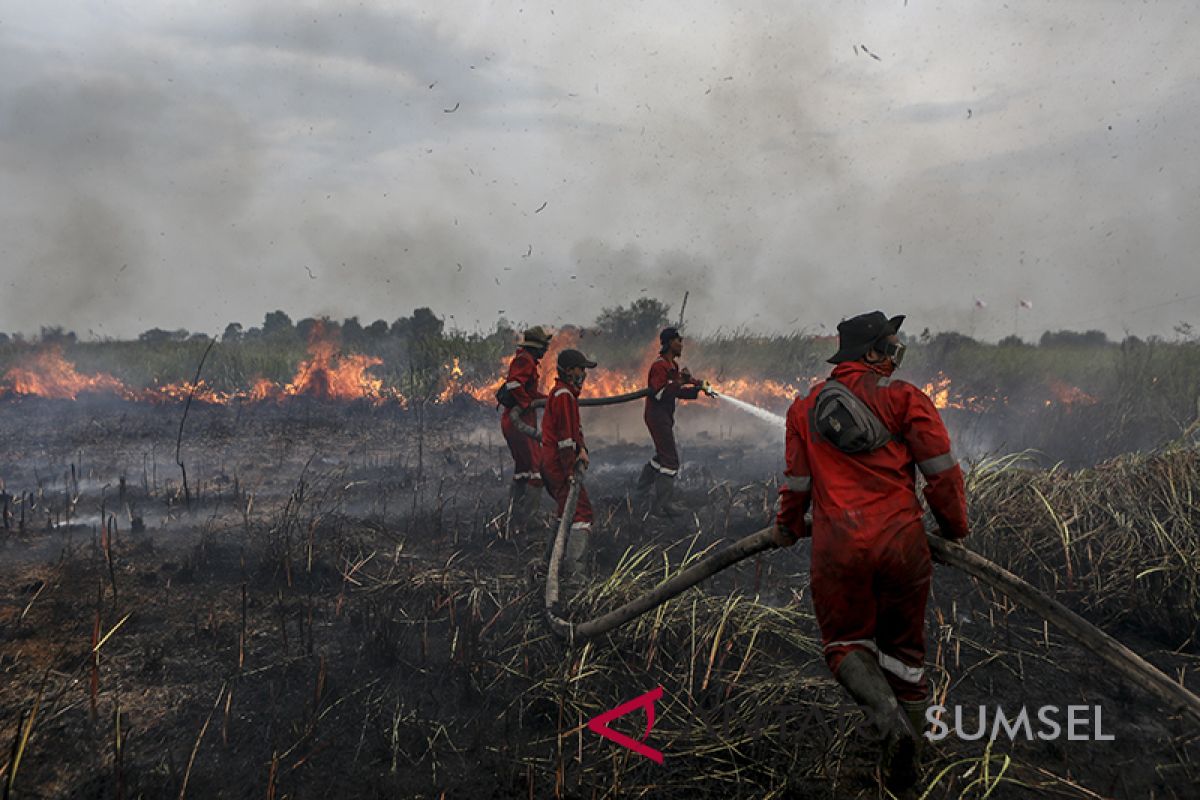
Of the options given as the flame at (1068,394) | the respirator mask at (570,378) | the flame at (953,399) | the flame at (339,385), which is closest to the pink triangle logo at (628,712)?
the respirator mask at (570,378)

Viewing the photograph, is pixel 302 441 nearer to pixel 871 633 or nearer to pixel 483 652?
pixel 483 652

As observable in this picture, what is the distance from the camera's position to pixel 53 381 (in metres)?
16.5

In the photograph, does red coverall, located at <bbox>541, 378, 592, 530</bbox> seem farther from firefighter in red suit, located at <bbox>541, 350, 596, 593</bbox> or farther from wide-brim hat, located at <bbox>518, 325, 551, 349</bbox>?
wide-brim hat, located at <bbox>518, 325, 551, 349</bbox>

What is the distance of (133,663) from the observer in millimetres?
4453

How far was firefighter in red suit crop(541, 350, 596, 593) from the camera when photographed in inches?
244

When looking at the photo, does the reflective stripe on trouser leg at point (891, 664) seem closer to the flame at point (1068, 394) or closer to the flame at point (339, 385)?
the flame at point (1068, 394)

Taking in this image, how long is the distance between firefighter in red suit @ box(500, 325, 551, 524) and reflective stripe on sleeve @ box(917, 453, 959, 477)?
187 inches

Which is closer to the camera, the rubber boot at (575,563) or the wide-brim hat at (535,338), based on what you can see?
the rubber boot at (575,563)

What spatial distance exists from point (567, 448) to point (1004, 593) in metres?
4.12

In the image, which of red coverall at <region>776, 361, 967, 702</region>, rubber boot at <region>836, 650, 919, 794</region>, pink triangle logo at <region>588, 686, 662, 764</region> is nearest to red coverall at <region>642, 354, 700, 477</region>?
pink triangle logo at <region>588, 686, 662, 764</region>

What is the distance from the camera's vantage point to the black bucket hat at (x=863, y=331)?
3322 millimetres

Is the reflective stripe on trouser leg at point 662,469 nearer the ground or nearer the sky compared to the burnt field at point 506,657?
nearer the sky

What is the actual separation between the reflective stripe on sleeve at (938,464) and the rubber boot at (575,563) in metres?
3.29

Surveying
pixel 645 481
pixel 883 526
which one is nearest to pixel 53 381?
pixel 645 481
